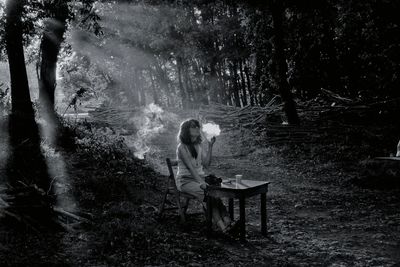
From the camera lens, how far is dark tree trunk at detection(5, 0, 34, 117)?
27.5ft

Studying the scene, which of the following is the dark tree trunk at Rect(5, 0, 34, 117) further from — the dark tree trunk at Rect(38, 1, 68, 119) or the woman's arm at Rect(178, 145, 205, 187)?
the woman's arm at Rect(178, 145, 205, 187)

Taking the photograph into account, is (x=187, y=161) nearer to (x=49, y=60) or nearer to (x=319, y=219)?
(x=319, y=219)

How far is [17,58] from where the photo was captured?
933 cm

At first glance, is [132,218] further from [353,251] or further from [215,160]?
[215,160]

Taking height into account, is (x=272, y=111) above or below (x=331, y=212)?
above

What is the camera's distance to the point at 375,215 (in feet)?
23.9

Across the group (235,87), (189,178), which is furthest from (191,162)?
(235,87)

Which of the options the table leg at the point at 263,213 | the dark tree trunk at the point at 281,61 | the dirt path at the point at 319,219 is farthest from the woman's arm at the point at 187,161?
the dark tree trunk at the point at 281,61

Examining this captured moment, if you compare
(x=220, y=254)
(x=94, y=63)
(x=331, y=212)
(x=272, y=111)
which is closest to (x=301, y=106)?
(x=272, y=111)

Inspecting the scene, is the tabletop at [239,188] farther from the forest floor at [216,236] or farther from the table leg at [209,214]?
the forest floor at [216,236]

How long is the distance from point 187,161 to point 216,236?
1.32 meters

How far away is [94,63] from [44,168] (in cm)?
3465

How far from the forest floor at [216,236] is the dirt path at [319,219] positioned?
0.05 feet

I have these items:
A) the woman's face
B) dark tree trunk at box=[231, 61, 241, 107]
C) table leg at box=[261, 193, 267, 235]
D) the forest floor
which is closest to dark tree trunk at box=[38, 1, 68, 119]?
the forest floor
